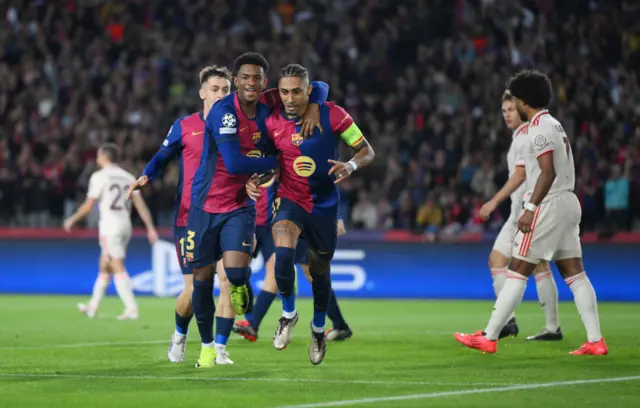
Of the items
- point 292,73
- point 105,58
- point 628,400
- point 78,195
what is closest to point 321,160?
point 292,73

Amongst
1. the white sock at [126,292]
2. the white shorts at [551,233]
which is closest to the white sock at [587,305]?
the white shorts at [551,233]

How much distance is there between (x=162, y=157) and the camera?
10.7 metres

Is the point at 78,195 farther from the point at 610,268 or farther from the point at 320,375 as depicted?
the point at 320,375

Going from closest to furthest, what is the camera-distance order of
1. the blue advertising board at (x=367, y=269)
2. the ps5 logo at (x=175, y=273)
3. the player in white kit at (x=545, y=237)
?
the player in white kit at (x=545, y=237)
the blue advertising board at (x=367, y=269)
the ps5 logo at (x=175, y=273)

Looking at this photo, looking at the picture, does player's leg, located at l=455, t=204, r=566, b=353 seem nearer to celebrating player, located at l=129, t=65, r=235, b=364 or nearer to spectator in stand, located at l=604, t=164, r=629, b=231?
celebrating player, located at l=129, t=65, r=235, b=364

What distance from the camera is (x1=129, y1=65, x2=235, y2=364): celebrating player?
411 inches

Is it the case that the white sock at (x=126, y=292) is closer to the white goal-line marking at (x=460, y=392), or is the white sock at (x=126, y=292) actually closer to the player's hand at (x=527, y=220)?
the player's hand at (x=527, y=220)

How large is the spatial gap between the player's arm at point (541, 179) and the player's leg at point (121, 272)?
25.6 ft

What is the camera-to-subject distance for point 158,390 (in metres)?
8.60

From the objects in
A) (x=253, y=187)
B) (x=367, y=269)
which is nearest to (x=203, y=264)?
(x=253, y=187)

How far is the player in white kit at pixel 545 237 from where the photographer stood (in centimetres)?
1130

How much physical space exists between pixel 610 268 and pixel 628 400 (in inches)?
528

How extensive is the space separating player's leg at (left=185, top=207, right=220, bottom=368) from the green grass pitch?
9.9 inches

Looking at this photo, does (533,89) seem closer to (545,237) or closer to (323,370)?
(545,237)
